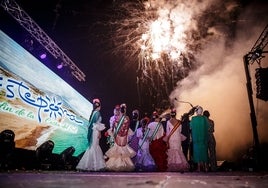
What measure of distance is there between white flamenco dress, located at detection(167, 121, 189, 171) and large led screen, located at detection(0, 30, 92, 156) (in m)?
4.00

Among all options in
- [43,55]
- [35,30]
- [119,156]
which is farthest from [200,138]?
[35,30]

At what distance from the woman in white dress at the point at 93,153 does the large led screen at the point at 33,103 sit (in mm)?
2158

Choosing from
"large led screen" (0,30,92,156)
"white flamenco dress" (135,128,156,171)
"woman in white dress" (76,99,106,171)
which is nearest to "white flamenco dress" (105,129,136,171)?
"woman in white dress" (76,99,106,171)

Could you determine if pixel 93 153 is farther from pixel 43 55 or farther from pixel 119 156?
pixel 43 55

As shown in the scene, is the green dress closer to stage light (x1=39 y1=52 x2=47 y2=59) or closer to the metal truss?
stage light (x1=39 y1=52 x2=47 y2=59)

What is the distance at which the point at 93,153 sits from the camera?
7.34 metres

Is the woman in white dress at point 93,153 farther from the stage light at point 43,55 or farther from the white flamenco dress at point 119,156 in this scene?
the stage light at point 43,55

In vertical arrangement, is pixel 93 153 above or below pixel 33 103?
below

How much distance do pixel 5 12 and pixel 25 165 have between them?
4.44m

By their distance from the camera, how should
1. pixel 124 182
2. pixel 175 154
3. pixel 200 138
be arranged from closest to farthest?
pixel 124 182 → pixel 200 138 → pixel 175 154

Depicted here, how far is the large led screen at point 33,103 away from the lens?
780 centimetres

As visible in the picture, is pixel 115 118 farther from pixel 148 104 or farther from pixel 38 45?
pixel 148 104

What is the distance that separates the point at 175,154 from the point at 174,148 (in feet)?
0.61

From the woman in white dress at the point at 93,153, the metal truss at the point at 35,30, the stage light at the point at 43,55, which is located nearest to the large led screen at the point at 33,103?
the stage light at the point at 43,55
